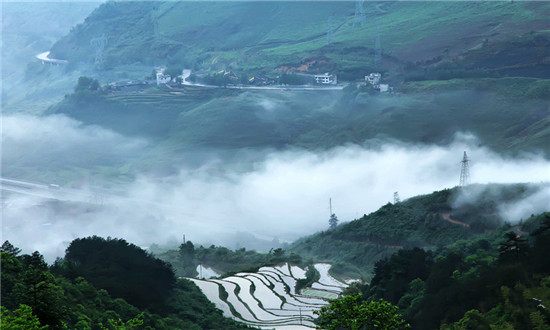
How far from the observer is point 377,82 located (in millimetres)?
124562

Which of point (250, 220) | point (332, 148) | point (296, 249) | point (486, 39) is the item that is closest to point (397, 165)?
point (332, 148)

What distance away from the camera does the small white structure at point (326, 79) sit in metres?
130

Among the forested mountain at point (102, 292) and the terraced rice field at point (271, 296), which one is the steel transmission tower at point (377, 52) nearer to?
the terraced rice field at point (271, 296)

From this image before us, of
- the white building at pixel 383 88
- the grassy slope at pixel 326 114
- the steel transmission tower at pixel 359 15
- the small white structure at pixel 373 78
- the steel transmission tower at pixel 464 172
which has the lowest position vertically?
the steel transmission tower at pixel 464 172

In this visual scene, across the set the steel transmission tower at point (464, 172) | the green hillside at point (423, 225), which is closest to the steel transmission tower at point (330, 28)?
the steel transmission tower at point (464, 172)

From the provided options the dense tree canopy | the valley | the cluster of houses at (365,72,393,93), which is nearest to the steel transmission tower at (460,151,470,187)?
the valley

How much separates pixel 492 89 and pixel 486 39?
651 inches

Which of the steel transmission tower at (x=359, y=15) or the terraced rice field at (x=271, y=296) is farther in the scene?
the steel transmission tower at (x=359, y=15)

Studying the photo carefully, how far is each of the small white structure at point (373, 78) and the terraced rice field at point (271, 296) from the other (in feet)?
235

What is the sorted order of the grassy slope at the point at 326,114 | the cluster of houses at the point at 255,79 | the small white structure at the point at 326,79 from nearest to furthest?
the grassy slope at the point at 326,114 < the small white structure at the point at 326,79 < the cluster of houses at the point at 255,79

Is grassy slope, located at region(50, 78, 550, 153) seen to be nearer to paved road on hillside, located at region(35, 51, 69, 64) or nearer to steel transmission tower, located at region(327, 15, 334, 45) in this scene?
steel transmission tower, located at region(327, 15, 334, 45)

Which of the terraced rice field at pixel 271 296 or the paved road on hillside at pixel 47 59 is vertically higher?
the paved road on hillside at pixel 47 59

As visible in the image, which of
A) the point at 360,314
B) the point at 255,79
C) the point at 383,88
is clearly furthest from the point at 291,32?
the point at 360,314

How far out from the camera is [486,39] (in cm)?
12488
